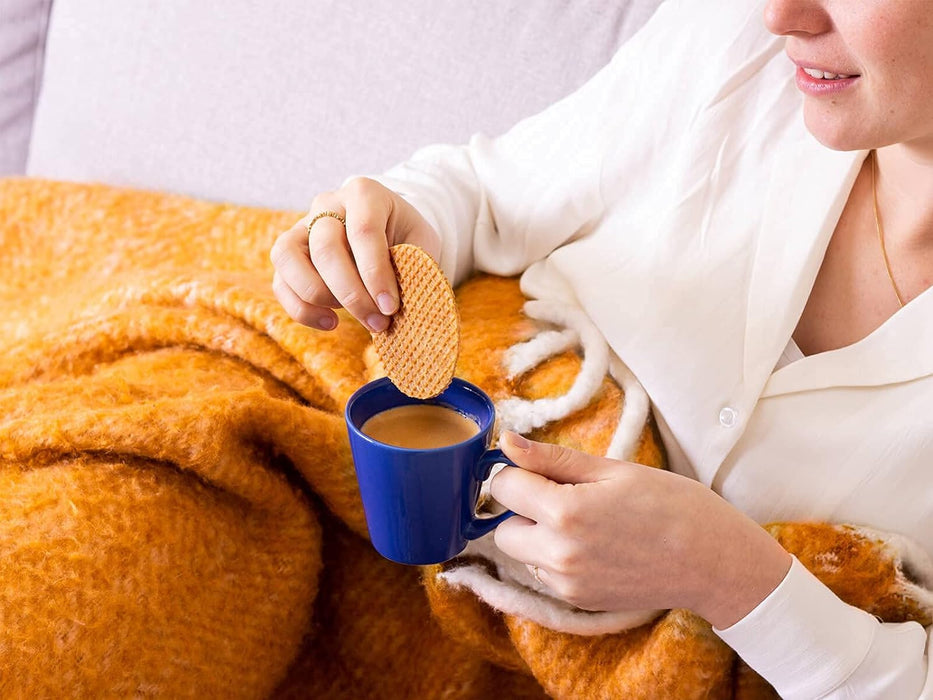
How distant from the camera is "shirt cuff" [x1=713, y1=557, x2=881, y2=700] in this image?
29.2 inches

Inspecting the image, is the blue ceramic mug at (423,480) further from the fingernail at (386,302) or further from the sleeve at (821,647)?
the sleeve at (821,647)

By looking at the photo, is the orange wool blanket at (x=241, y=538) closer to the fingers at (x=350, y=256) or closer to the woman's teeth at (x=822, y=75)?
the fingers at (x=350, y=256)

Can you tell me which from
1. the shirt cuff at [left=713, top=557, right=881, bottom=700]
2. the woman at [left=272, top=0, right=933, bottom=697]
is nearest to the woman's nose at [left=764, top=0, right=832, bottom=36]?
the woman at [left=272, top=0, right=933, bottom=697]

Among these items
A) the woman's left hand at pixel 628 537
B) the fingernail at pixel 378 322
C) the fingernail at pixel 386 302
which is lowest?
the woman's left hand at pixel 628 537

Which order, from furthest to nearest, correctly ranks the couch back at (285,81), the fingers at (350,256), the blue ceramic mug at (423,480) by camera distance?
the couch back at (285,81) → the fingers at (350,256) → the blue ceramic mug at (423,480)

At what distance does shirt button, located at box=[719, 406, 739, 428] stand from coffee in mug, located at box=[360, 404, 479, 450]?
25 centimetres

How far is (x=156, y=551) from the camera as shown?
760 mm

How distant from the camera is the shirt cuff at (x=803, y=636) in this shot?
2.43 feet

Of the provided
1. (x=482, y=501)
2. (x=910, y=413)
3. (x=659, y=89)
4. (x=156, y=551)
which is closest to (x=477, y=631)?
(x=482, y=501)

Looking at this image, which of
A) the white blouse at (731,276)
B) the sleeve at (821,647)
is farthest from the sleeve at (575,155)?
the sleeve at (821,647)

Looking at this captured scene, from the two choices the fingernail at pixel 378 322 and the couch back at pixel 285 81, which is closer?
the fingernail at pixel 378 322

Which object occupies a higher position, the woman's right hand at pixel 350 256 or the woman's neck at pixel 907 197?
the woman's neck at pixel 907 197

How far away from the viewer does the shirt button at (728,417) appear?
2.79ft

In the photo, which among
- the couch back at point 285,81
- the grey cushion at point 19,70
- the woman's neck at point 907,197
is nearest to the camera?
the woman's neck at point 907,197
